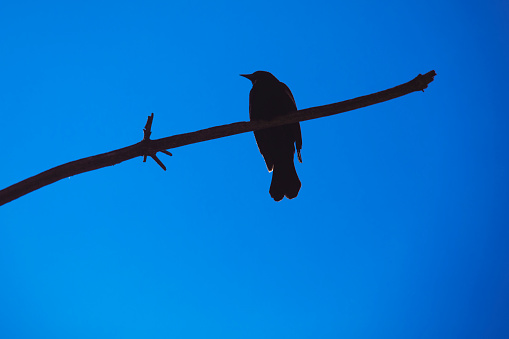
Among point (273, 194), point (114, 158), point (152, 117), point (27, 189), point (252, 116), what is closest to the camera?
point (27, 189)

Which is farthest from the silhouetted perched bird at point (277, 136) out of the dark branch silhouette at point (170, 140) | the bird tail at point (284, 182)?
the dark branch silhouette at point (170, 140)

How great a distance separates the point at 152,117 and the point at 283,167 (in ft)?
6.06

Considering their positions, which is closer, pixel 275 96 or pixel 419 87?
pixel 419 87

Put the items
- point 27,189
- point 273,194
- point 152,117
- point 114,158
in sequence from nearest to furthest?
point 27,189
point 114,158
point 152,117
point 273,194

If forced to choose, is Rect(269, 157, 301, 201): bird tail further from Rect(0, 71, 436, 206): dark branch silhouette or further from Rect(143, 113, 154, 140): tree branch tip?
Rect(143, 113, 154, 140): tree branch tip

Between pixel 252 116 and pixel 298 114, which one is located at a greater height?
pixel 252 116

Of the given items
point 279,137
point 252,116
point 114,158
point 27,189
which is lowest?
point 27,189

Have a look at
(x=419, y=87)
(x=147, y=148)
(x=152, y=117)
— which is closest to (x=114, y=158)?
(x=147, y=148)

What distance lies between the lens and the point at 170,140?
244cm

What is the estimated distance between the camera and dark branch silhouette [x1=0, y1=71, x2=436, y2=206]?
2.24 m

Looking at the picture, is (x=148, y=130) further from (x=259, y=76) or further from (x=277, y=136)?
(x=259, y=76)

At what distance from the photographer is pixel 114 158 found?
238 centimetres

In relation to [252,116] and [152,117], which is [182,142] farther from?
[252,116]

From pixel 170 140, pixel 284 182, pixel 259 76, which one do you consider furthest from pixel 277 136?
pixel 170 140
